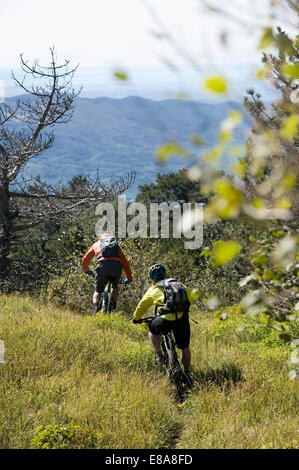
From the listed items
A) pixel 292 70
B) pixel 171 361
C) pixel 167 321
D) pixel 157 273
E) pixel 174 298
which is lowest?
pixel 171 361

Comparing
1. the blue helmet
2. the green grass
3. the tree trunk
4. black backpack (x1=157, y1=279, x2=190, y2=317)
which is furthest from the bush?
the tree trunk

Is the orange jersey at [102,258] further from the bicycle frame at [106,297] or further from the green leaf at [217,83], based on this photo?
the green leaf at [217,83]

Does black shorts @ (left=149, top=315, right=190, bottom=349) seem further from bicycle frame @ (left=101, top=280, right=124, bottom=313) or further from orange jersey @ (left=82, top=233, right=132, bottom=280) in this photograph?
bicycle frame @ (left=101, top=280, right=124, bottom=313)

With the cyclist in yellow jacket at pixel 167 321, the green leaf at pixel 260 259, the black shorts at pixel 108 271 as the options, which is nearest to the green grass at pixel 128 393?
the cyclist in yellow jacket at pixel 167 321

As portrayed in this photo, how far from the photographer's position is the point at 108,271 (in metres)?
8.55

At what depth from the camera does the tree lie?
12562 millimetres

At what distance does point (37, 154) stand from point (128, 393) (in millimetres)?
8830

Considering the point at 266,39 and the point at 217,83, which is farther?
the point at 266,39

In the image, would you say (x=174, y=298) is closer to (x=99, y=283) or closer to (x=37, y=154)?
(x=99, y=283)

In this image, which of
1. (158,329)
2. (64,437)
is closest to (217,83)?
(64,437)

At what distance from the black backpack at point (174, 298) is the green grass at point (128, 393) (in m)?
0.83

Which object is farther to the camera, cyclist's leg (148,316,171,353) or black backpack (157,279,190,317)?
cyclist's leg (148,316,171,353)

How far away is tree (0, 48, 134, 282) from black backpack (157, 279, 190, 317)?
7939mm

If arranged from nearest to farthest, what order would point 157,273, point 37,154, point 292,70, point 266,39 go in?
1. point 292,70
2. point 266,39
3. point 157,273
4. point 37,154
